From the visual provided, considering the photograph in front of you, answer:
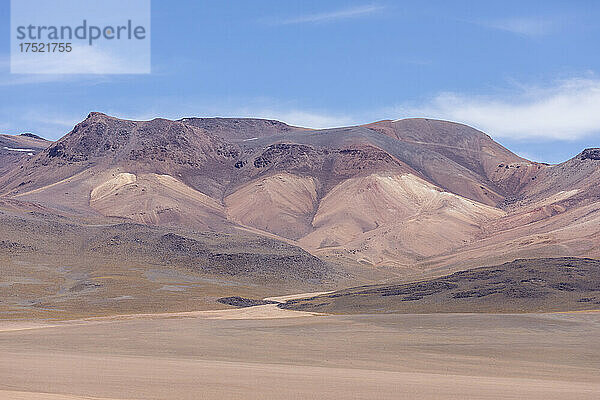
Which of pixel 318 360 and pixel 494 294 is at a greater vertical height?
pixel 318 360

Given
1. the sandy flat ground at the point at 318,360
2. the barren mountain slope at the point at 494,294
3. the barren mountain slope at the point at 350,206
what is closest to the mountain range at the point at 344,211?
the barren mountain slope at the point at 350,206

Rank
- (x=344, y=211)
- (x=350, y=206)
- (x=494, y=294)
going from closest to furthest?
(x=494, y=294), (x=344, y=211), (x=350, y=206)

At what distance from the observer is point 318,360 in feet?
94.4

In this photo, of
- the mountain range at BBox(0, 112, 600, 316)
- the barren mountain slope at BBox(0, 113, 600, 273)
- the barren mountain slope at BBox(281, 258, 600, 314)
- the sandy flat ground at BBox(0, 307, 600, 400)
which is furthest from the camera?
the barren mountain slope at BBox(0, 113, 600, 273)

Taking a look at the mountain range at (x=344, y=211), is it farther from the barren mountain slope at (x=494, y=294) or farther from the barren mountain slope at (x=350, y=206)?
the barren mountain slope at (x=494, y=294)

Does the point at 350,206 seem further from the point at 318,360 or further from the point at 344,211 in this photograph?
the point at 318,360

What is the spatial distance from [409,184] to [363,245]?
4235 cm

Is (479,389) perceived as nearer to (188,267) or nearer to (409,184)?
(188,267)

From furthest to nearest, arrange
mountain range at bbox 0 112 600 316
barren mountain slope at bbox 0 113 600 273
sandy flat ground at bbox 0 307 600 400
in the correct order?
1. barren mountain slope at bbox 0 113 600 273
2. mountain range at bbox 0 112 600 316
3. sandy flat ground at bbox 0 307 600 400

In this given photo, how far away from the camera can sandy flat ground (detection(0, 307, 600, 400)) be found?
18.9 m

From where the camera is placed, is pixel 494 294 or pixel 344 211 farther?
pixel 344 211

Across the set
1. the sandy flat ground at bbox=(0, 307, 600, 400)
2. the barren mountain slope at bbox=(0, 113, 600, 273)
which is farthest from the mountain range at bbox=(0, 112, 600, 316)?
the sandy flat ground at bbox=(0, 307, 600, 400)

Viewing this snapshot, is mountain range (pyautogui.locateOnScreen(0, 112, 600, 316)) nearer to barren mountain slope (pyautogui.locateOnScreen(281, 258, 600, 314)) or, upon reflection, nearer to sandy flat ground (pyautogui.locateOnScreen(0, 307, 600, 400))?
barren mountain slope (pyautogui.locateOnScreen(281, 258, 600, 314))

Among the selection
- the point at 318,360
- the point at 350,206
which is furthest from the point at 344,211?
the point at 318,360
